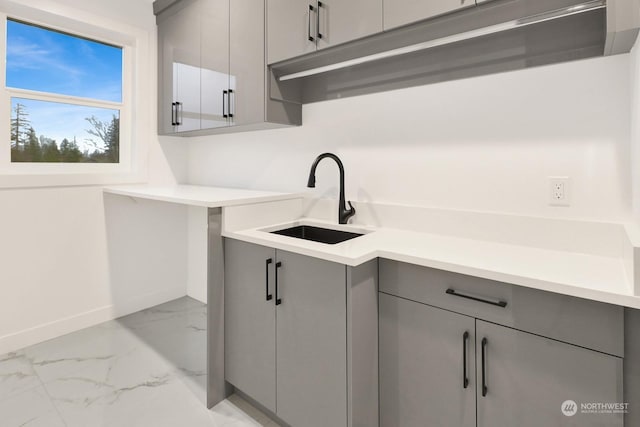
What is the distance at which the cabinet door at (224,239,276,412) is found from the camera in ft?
5.13

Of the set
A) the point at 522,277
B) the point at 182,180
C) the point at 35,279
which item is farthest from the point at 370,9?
the point at 35,279

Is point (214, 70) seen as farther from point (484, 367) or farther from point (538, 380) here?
point (538, 380)

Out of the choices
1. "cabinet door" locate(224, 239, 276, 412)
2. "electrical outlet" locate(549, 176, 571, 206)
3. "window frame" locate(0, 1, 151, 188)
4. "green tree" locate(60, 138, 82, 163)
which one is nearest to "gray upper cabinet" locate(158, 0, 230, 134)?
"window frame" locate(0, 1, 151, 188)

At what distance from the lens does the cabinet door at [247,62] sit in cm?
192

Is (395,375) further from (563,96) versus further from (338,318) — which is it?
(563,96)

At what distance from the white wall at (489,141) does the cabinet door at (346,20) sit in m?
0.39

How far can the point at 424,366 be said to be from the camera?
4.10 ft

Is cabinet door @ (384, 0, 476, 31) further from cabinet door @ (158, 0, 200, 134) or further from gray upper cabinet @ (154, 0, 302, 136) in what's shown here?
cabinet door @ (158, 0, 200, 134)

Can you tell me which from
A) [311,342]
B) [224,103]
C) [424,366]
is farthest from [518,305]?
[224,103]

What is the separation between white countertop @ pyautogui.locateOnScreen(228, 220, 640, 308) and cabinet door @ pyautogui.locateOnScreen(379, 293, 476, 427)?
18 cm

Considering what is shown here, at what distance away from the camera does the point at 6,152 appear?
223 cm

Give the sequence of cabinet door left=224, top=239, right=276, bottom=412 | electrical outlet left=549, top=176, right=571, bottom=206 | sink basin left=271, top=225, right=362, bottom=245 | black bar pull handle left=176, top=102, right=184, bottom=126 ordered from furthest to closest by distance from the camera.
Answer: black bar pull handle left=176, top=102, right=184, bottom=126 < sink basin left=271, top=225, right=362, bottom=245 < cabinet door left=224, top=239, right=276, bottom=412 < electrical outlet left=549, top=176, right=571, bottom=206

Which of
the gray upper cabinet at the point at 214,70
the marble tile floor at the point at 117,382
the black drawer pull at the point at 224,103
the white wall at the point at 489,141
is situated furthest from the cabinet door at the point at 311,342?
the black drawer pull at the point at 224,103

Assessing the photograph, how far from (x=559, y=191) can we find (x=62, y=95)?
9.95 ft
